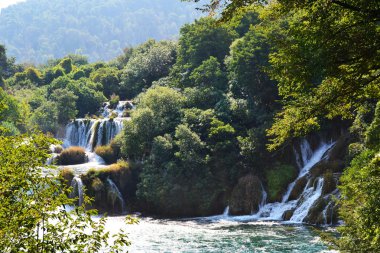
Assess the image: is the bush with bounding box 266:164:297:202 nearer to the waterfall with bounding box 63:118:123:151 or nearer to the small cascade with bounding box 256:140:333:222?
the small cascade with bounding box 256:140:333:222

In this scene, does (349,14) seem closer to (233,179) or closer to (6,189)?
(6,189)

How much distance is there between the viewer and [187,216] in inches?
1319

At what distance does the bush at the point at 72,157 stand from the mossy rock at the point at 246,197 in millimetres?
16798

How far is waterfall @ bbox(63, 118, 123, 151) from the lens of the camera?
150 ft

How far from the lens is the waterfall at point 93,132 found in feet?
150

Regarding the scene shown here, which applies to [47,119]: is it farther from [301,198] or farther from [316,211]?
[316,211]

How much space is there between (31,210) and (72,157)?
35770 millimetres

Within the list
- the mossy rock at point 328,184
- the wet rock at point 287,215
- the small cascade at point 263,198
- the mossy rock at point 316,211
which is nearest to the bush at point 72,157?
the small cascade at point 263,198

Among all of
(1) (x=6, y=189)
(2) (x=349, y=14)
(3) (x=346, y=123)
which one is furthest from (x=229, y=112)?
(1) (x=6, y=189)

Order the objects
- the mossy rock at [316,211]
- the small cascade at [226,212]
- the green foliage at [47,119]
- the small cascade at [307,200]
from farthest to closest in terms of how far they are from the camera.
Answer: the green foliage at [47,119]
the small cascade at [226,212]
the small cascade at [307,200]
the mossy rock at [316,211]

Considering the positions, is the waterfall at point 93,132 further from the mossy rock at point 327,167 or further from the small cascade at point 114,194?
the mossy rock at point 327,167

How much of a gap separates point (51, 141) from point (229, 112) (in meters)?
31.3

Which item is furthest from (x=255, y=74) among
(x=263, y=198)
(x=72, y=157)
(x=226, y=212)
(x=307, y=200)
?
(x=72, y=157)

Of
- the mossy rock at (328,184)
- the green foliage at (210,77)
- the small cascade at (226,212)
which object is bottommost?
the small cascade at (226,212)
